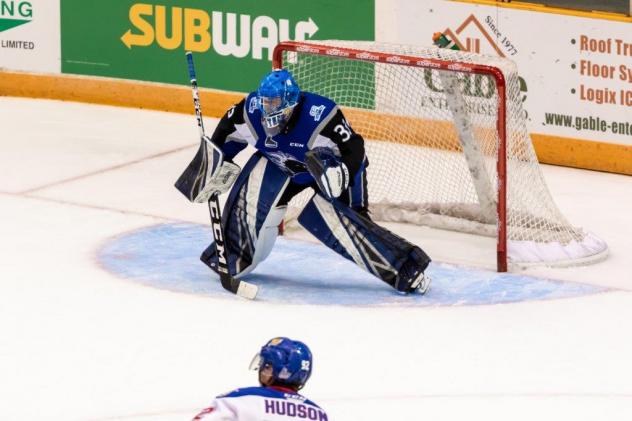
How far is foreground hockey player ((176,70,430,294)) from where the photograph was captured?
28.4 feet

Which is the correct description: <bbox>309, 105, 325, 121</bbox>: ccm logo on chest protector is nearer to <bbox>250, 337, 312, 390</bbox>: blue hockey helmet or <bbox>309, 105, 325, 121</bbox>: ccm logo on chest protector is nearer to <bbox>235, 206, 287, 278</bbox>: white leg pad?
<bbox>235, 206, 287, 278</bbox>: white leg pad

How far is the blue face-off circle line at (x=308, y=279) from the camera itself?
8.84 meters

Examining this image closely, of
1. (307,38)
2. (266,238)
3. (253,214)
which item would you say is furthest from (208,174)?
(307,38)

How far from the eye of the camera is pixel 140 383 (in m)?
7.51

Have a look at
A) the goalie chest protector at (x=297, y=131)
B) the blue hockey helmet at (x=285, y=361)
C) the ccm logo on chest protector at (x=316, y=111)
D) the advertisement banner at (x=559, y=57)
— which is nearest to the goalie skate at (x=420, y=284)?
the goalie chest protector at (x=297, y=131)

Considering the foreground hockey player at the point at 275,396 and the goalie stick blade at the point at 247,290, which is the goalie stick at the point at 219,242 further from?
the foreground hockey player at the point at 275,396

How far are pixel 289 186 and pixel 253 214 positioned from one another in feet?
0.73

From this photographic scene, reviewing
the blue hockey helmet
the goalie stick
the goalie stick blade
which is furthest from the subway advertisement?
the blue hockey helmet

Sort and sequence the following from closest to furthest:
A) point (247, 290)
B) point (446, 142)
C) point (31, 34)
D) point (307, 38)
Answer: point (247, 290)
point (446, 142)
point (307, 38)
point (31, 34)

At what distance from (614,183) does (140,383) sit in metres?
4.64

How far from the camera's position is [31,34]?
13391 mm

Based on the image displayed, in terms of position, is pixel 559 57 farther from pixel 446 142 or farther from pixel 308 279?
pixel 308 279

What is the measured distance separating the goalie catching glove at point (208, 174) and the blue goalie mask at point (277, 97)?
338 mm

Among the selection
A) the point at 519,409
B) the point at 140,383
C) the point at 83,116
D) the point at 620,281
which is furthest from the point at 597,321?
the point at 83,116
